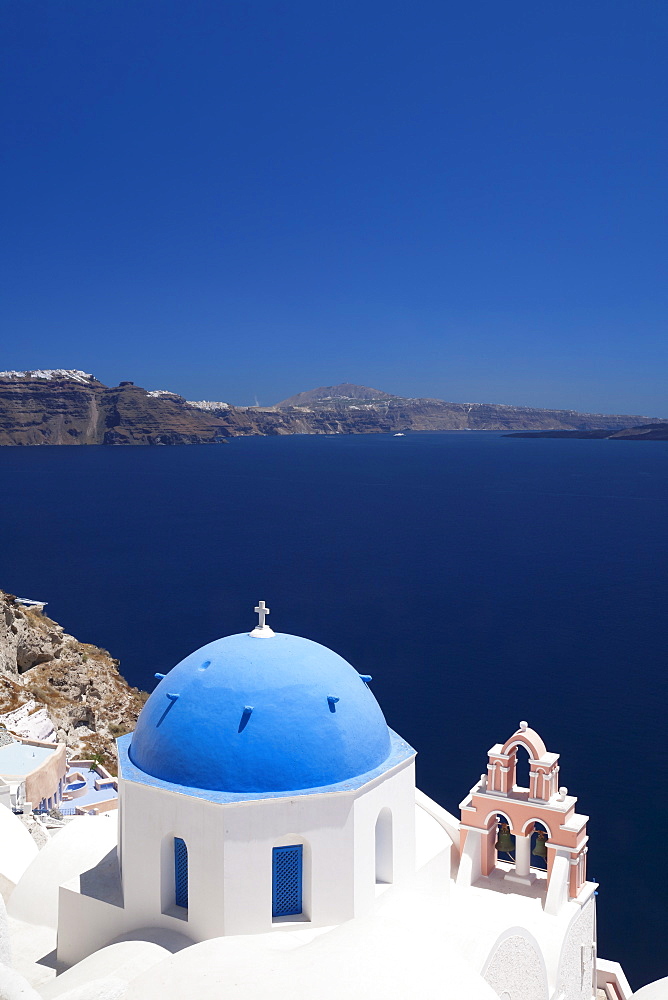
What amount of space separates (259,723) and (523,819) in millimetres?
5233

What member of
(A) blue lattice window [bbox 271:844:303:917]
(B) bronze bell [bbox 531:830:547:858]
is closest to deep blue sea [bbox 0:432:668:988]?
(B) bronze bell [bbox 531:830:547:858]

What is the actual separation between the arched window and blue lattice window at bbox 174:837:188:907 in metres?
2.38

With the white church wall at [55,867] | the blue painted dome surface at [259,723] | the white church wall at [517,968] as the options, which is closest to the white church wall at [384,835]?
the blue painted dome surface at [259,723]

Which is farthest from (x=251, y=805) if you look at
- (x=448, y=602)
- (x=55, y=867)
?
(x=448, y=602)

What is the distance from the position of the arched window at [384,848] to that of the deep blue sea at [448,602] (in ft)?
47.5

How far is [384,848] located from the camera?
10.1 m

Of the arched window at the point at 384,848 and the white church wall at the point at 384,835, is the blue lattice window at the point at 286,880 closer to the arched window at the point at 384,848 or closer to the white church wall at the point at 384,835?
the white church wall at the point at 384,835

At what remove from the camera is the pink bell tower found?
11812 millimetres

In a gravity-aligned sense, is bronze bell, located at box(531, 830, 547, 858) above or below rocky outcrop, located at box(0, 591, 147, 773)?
above

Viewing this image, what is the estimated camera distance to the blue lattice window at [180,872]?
9.46 m

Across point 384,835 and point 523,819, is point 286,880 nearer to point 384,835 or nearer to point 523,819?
point 384,835

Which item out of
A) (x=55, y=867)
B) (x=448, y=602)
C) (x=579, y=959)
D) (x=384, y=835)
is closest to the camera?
(x=384, y=835)

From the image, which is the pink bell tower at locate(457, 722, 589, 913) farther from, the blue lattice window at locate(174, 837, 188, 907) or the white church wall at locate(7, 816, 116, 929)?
the white church wall at locate(7, 816, 116, 929)

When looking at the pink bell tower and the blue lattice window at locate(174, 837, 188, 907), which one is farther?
the pink bell tower
